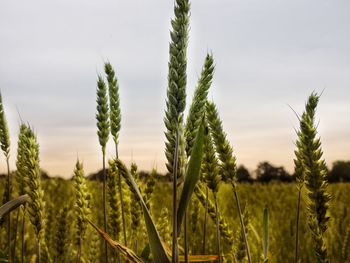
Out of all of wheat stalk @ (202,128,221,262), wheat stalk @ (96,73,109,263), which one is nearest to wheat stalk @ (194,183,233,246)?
wheat stalk @ (202,128,221,262)

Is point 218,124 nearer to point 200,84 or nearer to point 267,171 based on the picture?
point 200,84

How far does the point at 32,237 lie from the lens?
12.8 ft

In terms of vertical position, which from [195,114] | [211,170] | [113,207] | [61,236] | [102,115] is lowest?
[61,236]

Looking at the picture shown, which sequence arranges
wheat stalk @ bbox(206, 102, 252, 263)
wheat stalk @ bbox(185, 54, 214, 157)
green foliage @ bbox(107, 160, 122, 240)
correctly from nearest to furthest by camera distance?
wheat stalk @ bbox(185, 54, 214, 157) → wheat stalk @ bbox(206, 102, 252, 263) → green foliage @ bbox(107, 160, 122, 240)

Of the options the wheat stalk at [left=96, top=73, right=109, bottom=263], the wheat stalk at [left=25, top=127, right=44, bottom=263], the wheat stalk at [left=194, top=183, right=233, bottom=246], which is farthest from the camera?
the wheat stalk at [left=96, top=73, right=109, bottom=263]

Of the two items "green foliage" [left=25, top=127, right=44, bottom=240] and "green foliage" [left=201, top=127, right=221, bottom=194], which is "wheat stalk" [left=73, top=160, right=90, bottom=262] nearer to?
"green foliage" [left=25, top=127, right=44, bottom=240]

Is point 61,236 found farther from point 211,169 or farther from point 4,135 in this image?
point 211,169

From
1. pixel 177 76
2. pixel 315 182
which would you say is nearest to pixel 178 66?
pixel 177 76

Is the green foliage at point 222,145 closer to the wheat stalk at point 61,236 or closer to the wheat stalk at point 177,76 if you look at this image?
the wheat stalk at point 177,76

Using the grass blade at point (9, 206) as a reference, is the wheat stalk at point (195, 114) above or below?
above

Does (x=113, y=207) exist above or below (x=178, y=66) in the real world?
below

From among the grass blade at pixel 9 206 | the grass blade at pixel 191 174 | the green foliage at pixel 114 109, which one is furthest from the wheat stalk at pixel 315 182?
the grass blade at pixel 9 206

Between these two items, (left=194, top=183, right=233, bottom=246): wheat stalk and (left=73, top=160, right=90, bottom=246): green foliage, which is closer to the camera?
(left=194, top=183, right=233, bottom=246): wheat stalk

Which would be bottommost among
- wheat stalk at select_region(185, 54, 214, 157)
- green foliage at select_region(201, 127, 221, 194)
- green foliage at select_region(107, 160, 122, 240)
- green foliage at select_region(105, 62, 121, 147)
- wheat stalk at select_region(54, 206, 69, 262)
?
wheat stalk at select_region(54, 206, 69, 262)
